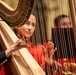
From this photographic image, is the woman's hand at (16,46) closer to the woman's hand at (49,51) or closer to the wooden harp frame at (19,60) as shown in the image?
the wooden harp frame at (19,60)

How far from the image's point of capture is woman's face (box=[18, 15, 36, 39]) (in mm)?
1643

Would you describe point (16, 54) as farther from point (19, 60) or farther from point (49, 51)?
point (49, 51)

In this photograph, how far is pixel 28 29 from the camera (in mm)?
1659

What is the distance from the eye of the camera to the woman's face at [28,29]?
1643mm

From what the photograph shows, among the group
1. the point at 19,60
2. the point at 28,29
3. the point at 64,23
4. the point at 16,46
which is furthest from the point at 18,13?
the point at 64,23

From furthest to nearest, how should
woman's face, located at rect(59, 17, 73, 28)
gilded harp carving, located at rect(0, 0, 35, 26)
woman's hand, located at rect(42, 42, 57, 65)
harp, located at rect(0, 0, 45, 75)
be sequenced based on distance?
woman's face, located at rect(59, 17, 73, 28) → woman's hand, located at rect(42, 42, 57, 65) → harp, located at rect(0, 0, 45, 75) → gilded harp carving, located at rect(0, 0, 35, 26)

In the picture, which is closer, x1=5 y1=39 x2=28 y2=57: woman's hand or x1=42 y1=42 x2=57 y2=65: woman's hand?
x1=5 y1=39 x2=28 y2=57: woman's hand

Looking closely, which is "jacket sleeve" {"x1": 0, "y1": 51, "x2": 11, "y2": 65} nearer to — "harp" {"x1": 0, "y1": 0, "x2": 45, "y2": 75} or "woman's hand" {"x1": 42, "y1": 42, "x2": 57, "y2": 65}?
"harp" {"x1": 0, "y1": 0, "x2": 45, "y2": 75}

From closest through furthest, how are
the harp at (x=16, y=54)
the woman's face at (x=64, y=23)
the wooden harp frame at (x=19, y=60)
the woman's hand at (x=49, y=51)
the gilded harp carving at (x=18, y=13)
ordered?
the gilded harp carving at (x=18, y=13)
the harp at (x=16, y=54)
the wooden harp frame at (x=19, y=60)
the woman's hand at (x=49, y=51)
the woman's face at (x=64, y=23)

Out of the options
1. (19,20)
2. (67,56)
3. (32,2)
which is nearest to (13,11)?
(19,20)

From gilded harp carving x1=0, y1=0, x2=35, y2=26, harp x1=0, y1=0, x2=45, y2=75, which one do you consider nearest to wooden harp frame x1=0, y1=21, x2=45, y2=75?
harp x1=0, y1=0, x2=45, y2=75

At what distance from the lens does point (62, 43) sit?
1.50m

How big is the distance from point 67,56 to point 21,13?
449 millimetres

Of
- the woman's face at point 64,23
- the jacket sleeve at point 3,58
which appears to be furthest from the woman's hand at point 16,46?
the woman's face at point 64,23
